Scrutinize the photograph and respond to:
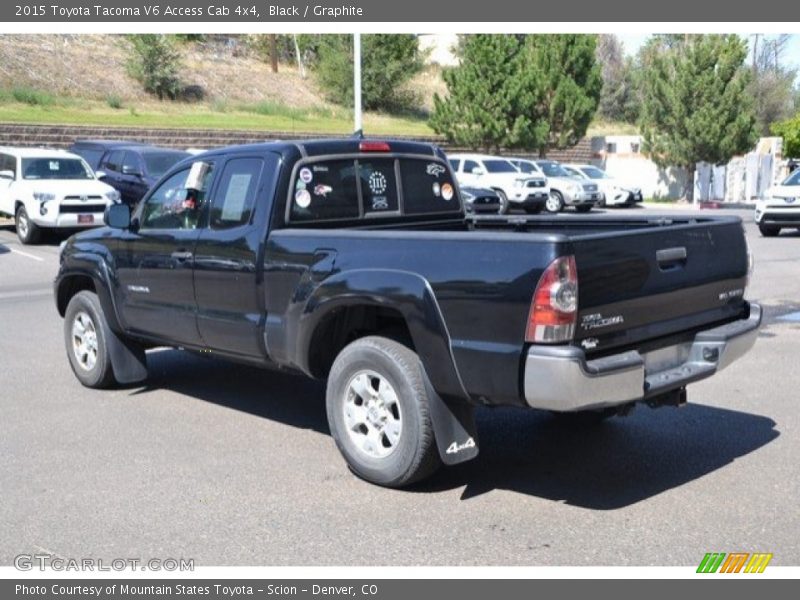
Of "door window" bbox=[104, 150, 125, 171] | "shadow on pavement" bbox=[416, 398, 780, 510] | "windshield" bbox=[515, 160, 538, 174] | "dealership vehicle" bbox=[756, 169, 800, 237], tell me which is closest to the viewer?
"shadow on pavement" bbox=[416, 398, 780, 510]

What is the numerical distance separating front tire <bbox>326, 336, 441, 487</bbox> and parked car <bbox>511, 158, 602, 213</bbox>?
2587 cm

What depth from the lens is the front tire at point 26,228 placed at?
770 inches

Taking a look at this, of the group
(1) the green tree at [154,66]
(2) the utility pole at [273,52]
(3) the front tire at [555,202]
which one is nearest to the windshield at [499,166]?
(3) the front tire at [555,202]

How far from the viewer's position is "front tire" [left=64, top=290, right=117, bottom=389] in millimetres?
7895

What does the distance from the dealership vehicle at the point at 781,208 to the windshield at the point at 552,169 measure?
11.3 metres

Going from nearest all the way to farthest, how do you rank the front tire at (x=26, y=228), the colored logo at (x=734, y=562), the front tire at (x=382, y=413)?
the colored logo at (x=734, y=562)
the front tire at (x=382, y=413)
the front tire at (x=26, y=228)

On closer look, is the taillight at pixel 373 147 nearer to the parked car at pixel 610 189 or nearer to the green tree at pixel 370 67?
the parked car at pixel 610 189

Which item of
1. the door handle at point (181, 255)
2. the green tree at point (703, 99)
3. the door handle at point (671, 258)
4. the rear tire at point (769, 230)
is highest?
the green tree at point (703, 99)

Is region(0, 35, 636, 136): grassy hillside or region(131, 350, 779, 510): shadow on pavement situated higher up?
region(0, 35, 636, 136): grassy hillside

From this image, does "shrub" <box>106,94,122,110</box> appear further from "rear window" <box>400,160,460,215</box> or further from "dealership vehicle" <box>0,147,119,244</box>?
"rear window" <box>400,160,460,215</box>

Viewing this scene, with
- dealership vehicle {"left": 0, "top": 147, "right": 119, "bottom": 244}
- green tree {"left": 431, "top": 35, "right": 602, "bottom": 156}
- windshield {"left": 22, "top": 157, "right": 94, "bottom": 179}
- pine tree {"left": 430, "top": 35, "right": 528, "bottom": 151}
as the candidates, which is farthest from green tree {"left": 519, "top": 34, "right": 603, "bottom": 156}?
dealership vehicle {"left": 0, "top": 147, "right": 119, "bottom": 244}

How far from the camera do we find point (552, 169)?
33.1 meters

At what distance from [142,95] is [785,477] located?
38639 mm

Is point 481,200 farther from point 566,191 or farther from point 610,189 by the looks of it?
point 610,189
